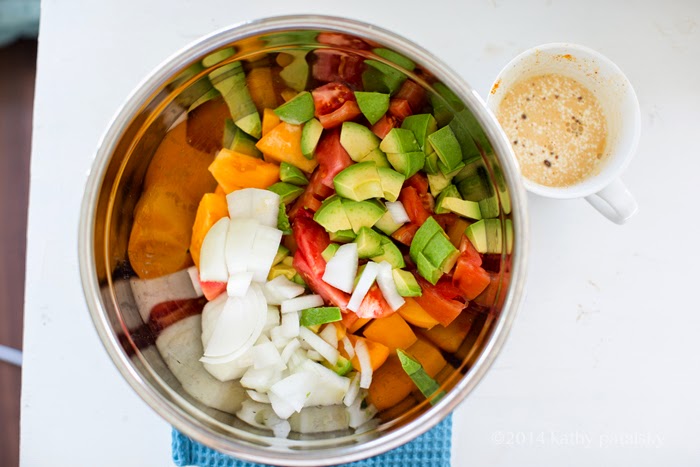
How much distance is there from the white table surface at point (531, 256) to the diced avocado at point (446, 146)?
228 mm

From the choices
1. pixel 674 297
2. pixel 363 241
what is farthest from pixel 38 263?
pixel 674 297

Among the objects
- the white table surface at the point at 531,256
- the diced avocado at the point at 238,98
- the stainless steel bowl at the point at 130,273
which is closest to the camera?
the stainless steel bowl at the point at 130,273

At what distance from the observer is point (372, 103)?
2.92ft

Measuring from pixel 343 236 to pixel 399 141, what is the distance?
159mm

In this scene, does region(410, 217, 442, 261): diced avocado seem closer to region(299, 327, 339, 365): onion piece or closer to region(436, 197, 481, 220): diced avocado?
region(436, 197, 481, 220): diced avocado

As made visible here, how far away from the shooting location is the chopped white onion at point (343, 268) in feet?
2.95

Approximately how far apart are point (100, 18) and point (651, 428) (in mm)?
1208

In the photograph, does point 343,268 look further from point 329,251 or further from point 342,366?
point 342,366

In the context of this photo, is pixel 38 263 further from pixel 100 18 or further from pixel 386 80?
pixel 386 80

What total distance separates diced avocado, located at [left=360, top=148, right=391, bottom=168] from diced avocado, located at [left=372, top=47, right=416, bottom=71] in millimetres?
129

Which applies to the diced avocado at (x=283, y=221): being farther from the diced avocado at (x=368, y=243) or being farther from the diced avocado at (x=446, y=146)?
the diced avocado at (x=446, y=146)

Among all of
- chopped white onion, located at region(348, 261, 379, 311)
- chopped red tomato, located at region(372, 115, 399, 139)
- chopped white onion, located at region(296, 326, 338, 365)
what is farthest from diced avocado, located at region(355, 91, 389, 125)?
chopped white onion, located at region(296, 326, 338, 365)

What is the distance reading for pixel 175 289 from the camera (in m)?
0.93

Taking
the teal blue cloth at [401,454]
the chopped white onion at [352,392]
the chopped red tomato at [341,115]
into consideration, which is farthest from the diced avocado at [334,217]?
the teal blue cloth at [401,454]
